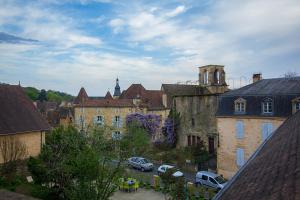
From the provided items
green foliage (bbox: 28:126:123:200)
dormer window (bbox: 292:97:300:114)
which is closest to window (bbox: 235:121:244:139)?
dormer window (bbox: 292:97:300:114)

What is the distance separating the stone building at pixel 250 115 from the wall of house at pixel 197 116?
352cm

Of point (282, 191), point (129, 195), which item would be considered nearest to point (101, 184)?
point (129, 195)

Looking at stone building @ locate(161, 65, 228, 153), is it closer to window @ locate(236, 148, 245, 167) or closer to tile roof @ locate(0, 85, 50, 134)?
window @ locate(236, 148, 245, 167)

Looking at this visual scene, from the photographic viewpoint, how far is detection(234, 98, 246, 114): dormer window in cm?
2408

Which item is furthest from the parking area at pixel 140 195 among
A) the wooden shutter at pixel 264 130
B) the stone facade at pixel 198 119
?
the stone facade at pixel 198 119

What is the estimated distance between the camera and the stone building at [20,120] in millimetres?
20128

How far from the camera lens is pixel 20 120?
70.5ft

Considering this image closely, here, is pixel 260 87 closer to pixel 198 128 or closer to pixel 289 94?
pixel 289 94

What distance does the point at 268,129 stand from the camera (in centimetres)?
2262

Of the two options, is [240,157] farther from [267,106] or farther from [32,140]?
[32,140]

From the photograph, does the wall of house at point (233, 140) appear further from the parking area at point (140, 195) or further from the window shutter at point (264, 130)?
the parking area at point (140, 195)

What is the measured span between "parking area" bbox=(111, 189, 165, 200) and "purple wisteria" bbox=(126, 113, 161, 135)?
52.6ft

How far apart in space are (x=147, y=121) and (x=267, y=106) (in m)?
17.0

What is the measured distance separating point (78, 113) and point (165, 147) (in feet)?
43.4
